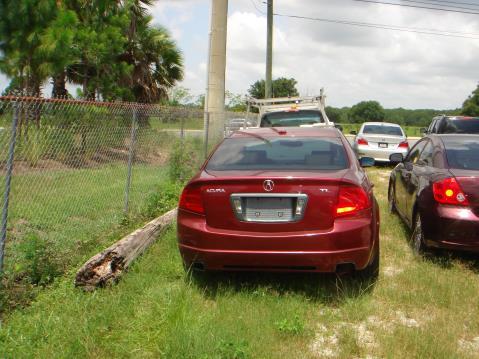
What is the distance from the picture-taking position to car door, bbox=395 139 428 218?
678cm

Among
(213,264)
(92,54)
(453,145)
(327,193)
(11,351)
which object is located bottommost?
(11,351)

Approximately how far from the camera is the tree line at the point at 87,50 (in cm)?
1158

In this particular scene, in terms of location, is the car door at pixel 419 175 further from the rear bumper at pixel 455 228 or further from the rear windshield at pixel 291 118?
the rear windshield at pixel 291 118

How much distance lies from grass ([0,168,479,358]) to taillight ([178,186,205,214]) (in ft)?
2.35

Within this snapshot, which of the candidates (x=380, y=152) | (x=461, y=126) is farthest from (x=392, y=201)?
(x=380, y=152)

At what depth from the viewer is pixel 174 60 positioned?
1953 cm

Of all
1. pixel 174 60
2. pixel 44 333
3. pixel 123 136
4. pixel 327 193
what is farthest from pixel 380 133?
pixel 44 333

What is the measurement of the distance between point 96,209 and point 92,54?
28.2 ft

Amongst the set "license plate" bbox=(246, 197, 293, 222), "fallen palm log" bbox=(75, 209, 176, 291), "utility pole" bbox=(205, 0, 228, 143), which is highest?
"utility pole" bbox=(205, 0, 228, 143)

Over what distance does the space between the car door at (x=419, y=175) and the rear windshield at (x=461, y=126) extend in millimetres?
8513

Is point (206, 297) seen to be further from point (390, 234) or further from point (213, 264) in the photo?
point (390, 234)

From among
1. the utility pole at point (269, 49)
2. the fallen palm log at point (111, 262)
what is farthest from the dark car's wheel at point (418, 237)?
the utility pole at point (269, 49)

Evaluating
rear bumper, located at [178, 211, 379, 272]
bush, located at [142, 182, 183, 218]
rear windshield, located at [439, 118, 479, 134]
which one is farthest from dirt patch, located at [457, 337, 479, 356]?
rear windshield, located at [439, 118, 479, 134]

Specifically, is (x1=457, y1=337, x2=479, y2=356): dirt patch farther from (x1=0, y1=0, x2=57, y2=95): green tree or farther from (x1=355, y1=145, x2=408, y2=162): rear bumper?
(x1=355, y1=145, x2=408, y2=162): rear bumper
